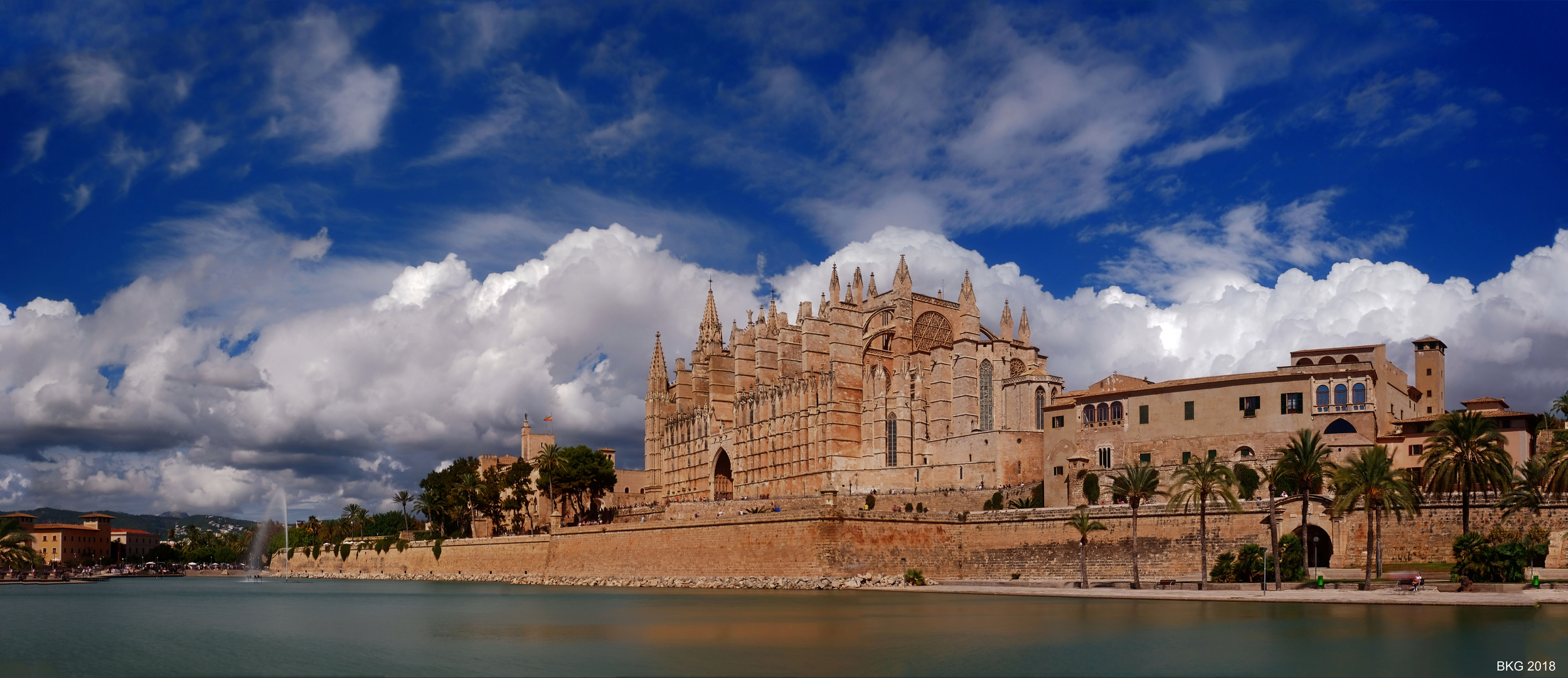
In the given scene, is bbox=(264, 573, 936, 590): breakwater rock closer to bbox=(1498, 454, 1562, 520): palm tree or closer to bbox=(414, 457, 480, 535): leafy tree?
bbox=(414, 457, 480, 535): leafy tree

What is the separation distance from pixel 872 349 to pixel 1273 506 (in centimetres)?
4106

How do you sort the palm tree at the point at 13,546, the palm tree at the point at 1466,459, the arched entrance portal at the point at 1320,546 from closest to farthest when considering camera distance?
the palm tree at the point at 1466,459
the arched entrance portal at the point at 1320,546
the palm tree at the point at 13,546

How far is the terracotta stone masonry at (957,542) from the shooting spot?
41844 millimetres

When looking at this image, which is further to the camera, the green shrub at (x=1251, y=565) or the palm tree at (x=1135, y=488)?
the palm tree at (x=1135, y=488)

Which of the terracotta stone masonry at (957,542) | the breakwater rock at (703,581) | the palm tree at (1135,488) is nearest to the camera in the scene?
the terracotta stone masonry at (957,542)

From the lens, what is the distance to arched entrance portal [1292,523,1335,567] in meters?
43.8

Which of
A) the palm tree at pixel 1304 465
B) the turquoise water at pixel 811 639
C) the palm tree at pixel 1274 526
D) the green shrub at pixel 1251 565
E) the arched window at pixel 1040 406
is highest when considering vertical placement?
the arched window at pixel 1040 406

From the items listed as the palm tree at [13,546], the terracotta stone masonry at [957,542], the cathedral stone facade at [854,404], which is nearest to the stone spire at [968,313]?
the cathedral stone facade at [854,404]

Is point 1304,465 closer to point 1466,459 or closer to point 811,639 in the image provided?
point 1466,459

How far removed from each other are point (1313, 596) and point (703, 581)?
94.1 feet

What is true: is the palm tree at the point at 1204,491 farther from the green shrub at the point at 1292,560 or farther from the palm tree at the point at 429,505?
the palm tree at the point at 429,505

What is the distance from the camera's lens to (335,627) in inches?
1548

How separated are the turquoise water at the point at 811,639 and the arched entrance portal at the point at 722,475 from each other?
39507 mm

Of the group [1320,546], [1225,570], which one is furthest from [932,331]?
[1225,570]
